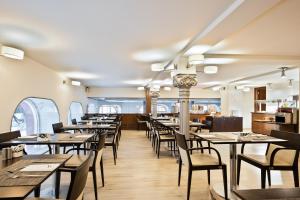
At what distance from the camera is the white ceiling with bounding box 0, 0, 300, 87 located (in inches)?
95.7

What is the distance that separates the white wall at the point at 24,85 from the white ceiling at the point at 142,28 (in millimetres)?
394

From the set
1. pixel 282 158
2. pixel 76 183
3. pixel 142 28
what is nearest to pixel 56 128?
pixel 142 28

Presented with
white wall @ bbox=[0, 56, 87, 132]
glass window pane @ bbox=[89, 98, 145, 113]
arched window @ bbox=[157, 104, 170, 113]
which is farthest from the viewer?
arched window @ bbox=[157, 104, 170, 113]

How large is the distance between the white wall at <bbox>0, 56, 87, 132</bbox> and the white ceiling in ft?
1.29

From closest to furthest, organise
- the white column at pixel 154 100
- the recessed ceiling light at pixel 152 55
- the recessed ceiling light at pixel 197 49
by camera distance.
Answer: the recessed ceiling light at pixel 197 49 → the recessed ceiling light at pixel 152 55 → the white column at pixel 154 100

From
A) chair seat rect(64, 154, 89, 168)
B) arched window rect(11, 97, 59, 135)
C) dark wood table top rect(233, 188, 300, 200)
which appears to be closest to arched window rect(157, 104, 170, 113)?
arched window rect(11, 97, 59, 135)

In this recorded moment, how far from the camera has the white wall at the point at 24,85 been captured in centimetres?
401

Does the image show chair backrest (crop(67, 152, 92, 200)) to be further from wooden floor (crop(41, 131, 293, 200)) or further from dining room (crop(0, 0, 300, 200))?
wooden floor (crop(41, 131, 293, 200))

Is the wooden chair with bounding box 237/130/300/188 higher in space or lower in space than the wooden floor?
higher

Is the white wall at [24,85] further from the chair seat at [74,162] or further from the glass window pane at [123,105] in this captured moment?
the glass window pane at [123,105]

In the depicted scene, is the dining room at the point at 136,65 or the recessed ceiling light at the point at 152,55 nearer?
the dining room at the point at 136,65

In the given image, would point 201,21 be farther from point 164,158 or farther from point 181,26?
point 164,158

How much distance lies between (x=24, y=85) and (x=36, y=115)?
2044 millimetres

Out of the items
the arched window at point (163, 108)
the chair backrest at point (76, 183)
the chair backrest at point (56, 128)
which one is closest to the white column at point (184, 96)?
the chair backrest at point (56, 128)
